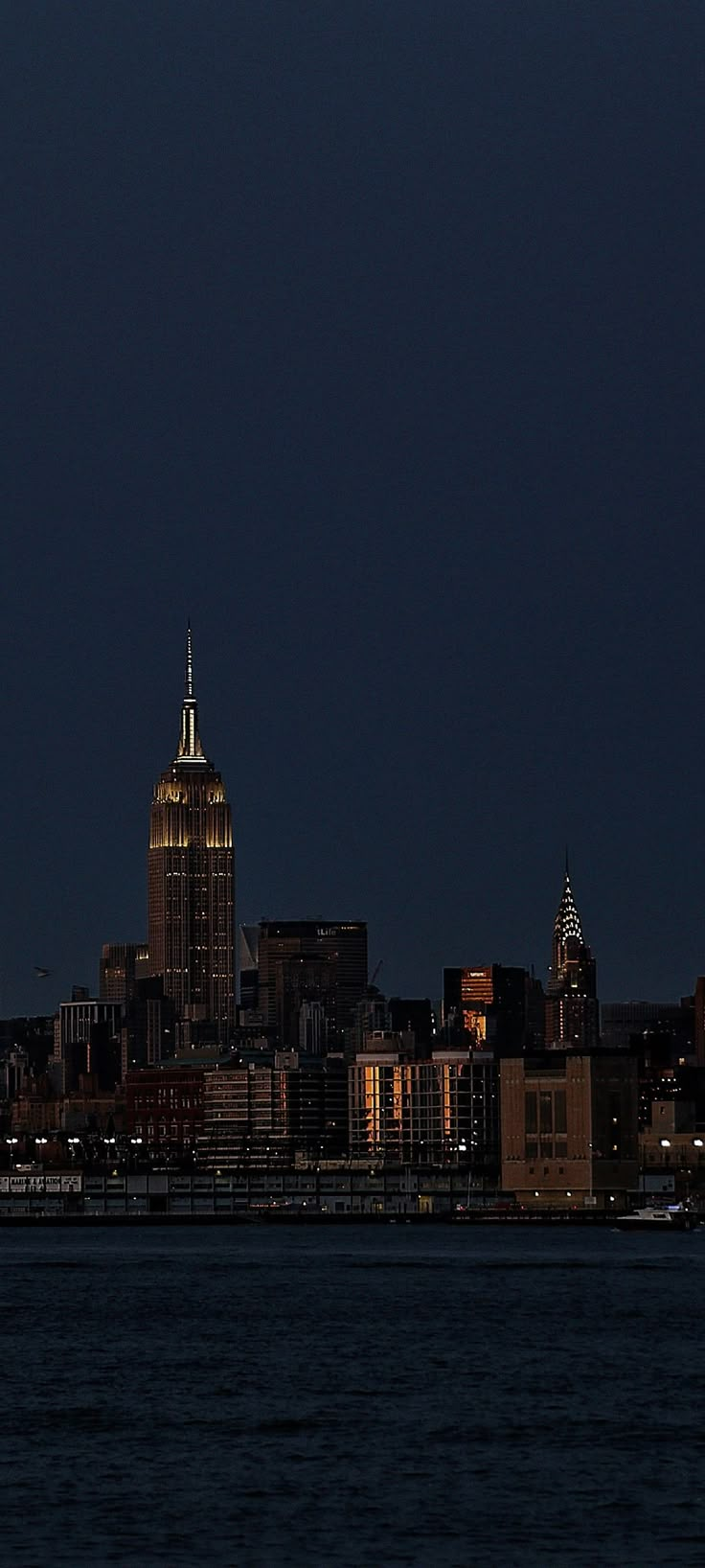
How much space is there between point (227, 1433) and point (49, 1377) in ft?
58.4

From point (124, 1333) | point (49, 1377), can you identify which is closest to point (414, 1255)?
point (124, 1333)

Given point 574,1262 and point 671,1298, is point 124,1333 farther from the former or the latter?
point 574,1262

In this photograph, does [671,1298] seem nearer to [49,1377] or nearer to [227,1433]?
[49,1377]

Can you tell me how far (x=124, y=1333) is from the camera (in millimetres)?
109250

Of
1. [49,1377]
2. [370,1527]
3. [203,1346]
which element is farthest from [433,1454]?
[203,1346]

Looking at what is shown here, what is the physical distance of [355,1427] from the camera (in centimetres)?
7562

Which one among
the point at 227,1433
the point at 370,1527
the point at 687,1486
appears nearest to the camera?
the point at 370,1527

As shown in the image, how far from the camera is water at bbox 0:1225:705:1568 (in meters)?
57.7

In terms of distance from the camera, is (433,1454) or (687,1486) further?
(433,1454)

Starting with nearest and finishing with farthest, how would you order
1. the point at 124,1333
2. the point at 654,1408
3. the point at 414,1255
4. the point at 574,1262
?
the point at 654,1408
the point at 124,1333
the point at 574,1262
the point at 414,1255

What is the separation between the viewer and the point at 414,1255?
181m

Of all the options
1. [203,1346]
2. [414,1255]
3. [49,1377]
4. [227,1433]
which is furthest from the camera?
[414,1255]

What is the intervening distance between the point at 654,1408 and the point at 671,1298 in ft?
157

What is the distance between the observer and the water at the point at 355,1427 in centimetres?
5772
